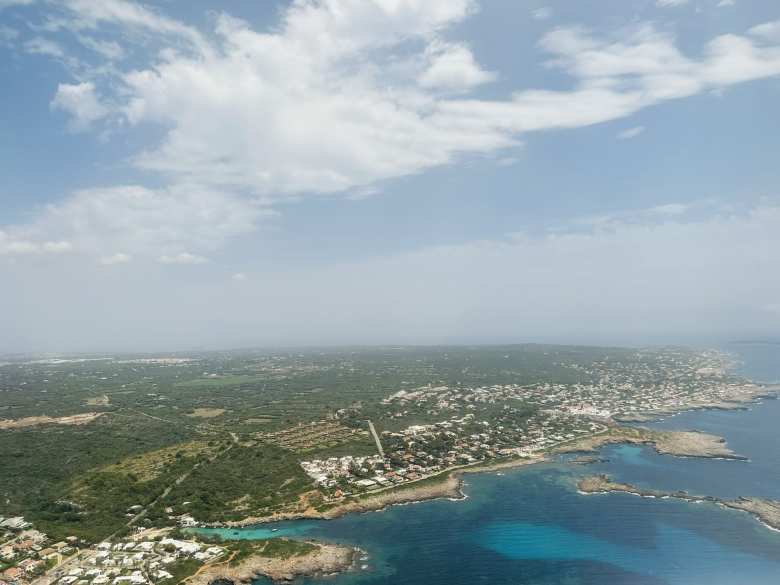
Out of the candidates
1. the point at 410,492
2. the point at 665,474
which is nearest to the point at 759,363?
the point at 665,474

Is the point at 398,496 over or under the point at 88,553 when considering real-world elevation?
under

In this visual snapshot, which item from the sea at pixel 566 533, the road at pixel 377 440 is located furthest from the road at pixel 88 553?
the road at pixel 377 440

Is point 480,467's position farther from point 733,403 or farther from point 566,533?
point 733,403

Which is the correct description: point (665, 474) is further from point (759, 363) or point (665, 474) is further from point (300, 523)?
point (759, 363)

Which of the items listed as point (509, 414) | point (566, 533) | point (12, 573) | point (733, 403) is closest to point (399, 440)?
point (509, 414)

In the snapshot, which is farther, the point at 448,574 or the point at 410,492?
the point at 410,492

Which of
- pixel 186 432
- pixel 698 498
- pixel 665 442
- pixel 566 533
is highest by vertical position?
pixel 186 432

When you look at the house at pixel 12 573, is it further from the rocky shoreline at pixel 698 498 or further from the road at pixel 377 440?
the rocky shoreline at pixel 698 498

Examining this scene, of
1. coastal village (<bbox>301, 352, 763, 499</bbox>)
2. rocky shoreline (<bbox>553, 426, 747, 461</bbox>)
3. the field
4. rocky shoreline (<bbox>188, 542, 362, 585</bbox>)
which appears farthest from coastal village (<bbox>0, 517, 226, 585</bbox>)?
rocky shoreline (<bbox>553, 426, 747, 461</bbox>)
